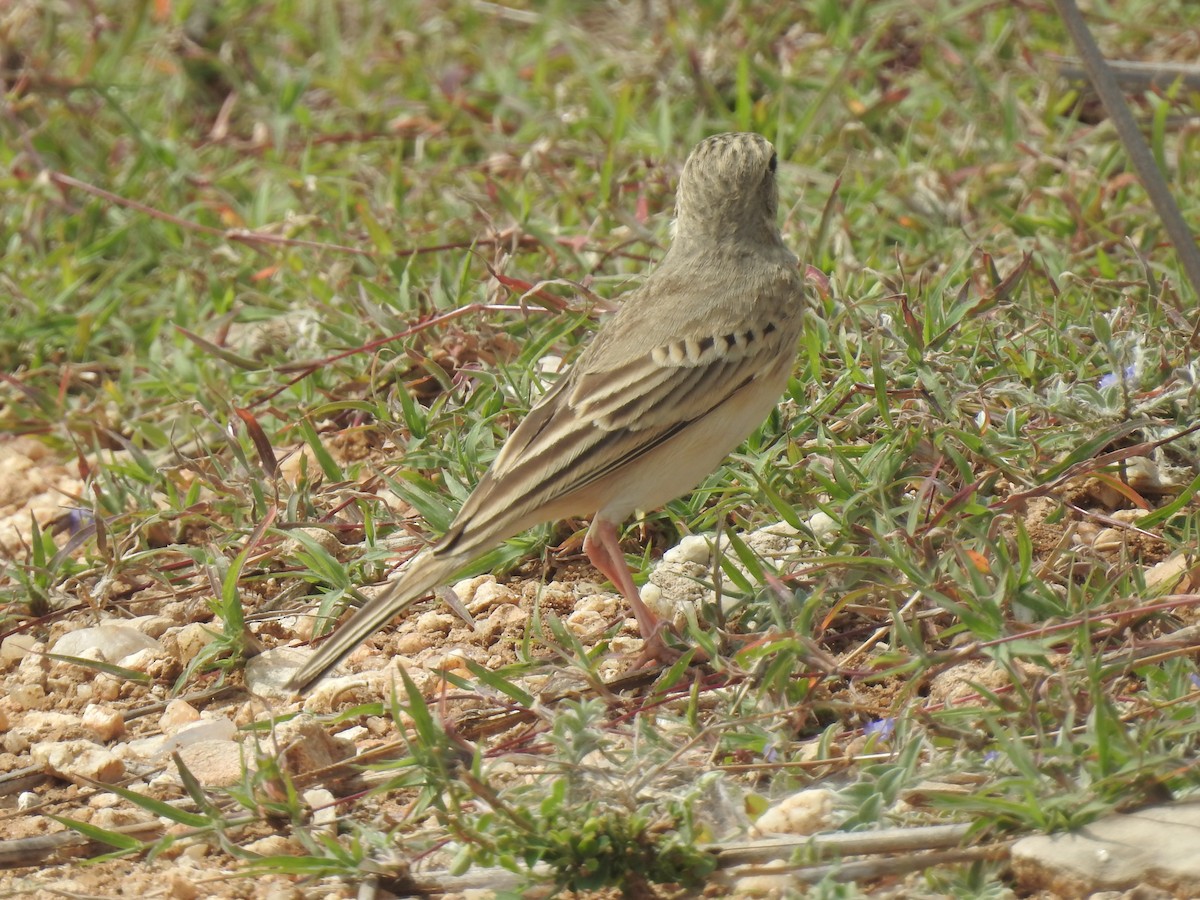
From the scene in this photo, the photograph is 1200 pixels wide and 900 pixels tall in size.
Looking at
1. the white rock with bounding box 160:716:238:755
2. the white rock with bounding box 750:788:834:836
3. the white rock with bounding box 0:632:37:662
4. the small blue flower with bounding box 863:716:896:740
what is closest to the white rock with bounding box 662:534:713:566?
the small blue flower with bounding box 863:716:896:740

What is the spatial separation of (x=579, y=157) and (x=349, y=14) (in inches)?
99.1

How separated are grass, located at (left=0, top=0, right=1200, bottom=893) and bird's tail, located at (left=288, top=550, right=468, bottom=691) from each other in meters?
0.19

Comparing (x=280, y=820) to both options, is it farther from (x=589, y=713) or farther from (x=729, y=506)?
(x=729, y=506)

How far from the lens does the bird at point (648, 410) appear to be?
14.5 ft

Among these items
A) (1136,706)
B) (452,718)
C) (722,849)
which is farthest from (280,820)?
(1136,706)

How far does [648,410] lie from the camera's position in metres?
4.65

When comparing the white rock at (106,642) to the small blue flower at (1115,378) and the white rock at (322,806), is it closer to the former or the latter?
the white rock at (322,806)

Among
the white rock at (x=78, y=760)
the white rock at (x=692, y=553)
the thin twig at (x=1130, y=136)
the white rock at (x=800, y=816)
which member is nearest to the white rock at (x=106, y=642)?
the white rock at (x=78, y=760)

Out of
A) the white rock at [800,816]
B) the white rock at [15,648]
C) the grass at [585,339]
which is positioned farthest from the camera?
the white rock at [15,648]

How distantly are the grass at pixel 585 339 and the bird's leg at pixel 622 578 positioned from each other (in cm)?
14

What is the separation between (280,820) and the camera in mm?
4047

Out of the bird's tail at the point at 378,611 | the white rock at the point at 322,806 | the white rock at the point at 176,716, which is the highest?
the bird's tail at the point at 378,611

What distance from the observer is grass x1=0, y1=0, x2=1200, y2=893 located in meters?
3.88

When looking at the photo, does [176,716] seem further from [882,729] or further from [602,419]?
[882,729]
